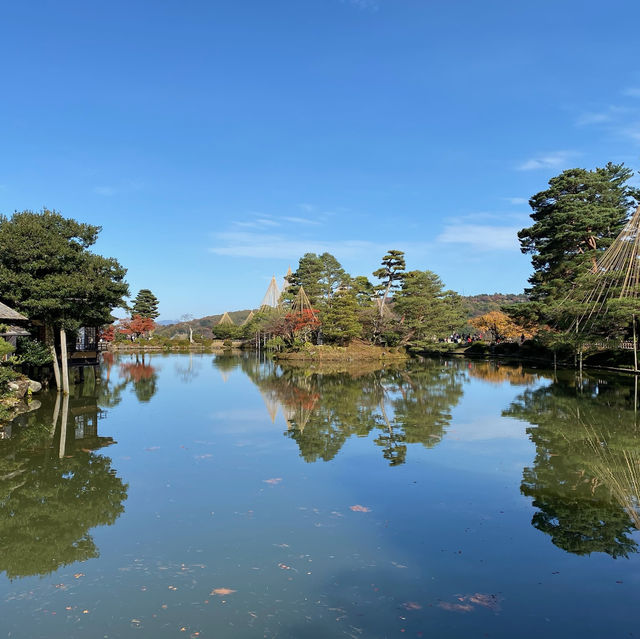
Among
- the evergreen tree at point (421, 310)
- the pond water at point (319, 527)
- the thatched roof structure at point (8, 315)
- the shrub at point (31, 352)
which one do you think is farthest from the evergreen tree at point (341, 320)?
the thatched roof structure at point (8, 315)

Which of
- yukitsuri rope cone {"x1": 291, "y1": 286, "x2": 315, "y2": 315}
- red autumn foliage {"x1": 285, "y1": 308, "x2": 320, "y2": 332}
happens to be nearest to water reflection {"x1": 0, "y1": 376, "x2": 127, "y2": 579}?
red autumn foliage {"x1": 285, "y1": 308, "x2": 320, "y2": 332}

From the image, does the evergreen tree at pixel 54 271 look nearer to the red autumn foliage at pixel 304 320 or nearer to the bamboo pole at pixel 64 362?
the bamboo pole at pixel 64 362

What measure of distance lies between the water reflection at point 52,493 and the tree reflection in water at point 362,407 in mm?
3485

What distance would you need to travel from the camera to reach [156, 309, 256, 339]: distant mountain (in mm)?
76438

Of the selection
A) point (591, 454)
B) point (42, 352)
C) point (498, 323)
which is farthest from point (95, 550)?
point (498, 323)

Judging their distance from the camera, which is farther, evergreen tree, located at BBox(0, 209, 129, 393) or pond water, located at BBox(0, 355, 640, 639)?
evergreen tree, located at BBox(0, 209, 129, 393)

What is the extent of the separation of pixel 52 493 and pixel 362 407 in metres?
8.89

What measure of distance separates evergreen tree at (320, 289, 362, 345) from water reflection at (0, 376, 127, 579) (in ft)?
83.5

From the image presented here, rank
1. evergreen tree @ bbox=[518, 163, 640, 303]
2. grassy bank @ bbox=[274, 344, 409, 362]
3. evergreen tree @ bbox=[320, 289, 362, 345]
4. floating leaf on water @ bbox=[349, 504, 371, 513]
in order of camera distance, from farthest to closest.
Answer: evergreen tree @ bbox=[320, 289, 362, 345] < grassy bank @ bbox=[274, 344, 409, 362] < evergreen tree @ bbox=[518, 163, 640, 303] < floating leaf on water @ bbox=[349, 504, 371, 513]

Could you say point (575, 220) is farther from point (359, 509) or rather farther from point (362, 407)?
point (359, 509)

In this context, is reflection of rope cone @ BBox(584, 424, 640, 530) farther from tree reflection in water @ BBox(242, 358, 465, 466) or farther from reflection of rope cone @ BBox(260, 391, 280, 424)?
reflection of rope cone @ BBox(260, 391, 280, 424)

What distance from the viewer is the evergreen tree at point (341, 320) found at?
118ft

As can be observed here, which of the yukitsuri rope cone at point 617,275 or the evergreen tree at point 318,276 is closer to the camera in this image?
the yukitsuri rope cone at point 617,275

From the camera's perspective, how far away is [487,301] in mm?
90500
